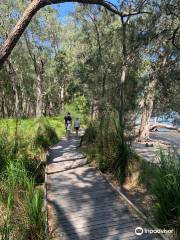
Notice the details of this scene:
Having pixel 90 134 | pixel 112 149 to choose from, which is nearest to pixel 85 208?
pixel 112 149

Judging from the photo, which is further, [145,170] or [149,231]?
[145,170]

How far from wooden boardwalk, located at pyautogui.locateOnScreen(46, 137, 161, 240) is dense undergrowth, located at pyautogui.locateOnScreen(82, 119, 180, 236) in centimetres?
44

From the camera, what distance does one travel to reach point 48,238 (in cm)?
591

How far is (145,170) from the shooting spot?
9.97 m

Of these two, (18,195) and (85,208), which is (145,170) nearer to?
(85,208)

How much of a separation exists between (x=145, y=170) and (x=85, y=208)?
275 centimetres

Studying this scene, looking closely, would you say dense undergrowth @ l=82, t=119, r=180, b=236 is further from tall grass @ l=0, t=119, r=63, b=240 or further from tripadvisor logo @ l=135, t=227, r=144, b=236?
tall grass @ l=0, t=119, r=63, b=240

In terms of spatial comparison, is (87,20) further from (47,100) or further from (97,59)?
(47,100)

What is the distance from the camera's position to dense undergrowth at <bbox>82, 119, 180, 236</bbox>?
637 cm

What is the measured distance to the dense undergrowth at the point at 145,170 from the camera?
6.37 meters

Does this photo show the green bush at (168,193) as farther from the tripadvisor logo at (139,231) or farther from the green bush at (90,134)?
the green bush at (90,134)

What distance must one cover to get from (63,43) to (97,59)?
8.85m

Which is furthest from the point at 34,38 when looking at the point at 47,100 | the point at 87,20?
the point at 47,100

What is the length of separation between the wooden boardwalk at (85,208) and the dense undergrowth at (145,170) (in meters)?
0.44
